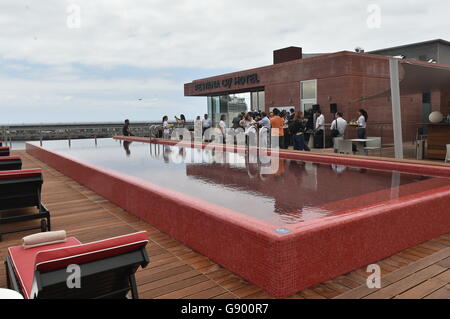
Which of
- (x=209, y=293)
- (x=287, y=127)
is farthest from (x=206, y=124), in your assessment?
(x=209, y=293)

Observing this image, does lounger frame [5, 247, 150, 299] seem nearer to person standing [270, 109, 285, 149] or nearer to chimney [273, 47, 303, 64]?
person standing [270, 109, 285, 149]

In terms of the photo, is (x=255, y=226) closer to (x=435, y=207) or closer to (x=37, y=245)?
(x=37, y=245)

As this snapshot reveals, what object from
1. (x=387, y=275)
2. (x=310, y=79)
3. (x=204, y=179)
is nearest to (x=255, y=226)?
(x=387, y=275)

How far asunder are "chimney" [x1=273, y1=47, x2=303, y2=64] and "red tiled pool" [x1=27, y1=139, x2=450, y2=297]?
1423 centimetres

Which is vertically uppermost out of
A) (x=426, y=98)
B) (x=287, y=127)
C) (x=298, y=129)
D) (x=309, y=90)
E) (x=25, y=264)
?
(x=309, y=90)

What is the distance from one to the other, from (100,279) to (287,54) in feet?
69.6

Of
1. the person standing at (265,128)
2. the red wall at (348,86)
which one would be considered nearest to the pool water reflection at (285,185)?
the person standing at (265,128)

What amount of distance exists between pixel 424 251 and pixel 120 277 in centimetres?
309

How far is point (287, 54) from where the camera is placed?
21.4 metres

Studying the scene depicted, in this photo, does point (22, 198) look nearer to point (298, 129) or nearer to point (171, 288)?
point (171, 288)

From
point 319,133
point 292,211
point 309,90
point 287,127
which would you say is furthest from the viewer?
point 309,90

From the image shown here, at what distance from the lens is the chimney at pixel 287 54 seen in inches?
837

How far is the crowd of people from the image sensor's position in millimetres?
11289

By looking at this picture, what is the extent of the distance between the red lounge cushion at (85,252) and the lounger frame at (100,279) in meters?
0.03
